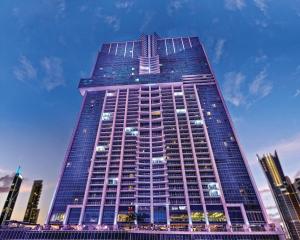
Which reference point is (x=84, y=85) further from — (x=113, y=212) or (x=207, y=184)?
(x=207, y=184)

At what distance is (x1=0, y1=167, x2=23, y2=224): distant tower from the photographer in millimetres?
108681

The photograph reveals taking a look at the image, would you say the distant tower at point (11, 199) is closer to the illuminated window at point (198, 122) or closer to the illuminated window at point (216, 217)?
the illuminated window at point (216, 217)

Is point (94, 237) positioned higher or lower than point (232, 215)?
lower

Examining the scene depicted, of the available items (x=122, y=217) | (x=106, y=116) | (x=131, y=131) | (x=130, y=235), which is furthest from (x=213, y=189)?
(x=106, y=116)

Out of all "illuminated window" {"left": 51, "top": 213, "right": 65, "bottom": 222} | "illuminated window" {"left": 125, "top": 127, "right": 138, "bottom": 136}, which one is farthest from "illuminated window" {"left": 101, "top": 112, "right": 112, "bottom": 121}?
"illuminated window" {"left": 51, "top": 213, "right": 65, "bottom": 222}

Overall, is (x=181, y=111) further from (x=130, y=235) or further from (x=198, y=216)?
(x=130, y=235)

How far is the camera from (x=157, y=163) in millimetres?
127312

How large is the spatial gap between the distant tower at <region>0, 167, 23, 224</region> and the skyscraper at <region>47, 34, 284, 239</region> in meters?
23.6

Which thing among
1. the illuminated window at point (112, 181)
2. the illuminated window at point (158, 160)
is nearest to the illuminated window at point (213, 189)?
the illuminated window at point (158, 160)

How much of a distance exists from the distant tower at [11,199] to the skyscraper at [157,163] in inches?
929

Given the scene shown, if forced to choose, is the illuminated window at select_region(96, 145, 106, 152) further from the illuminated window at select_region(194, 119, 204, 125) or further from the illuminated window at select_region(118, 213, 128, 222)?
the illuminated window at select_region(194, 119, 204, 125)

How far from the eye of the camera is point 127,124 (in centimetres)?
14875

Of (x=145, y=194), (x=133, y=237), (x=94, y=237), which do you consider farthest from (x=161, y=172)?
(x=94, y=237)

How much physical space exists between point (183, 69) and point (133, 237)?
138 metres
